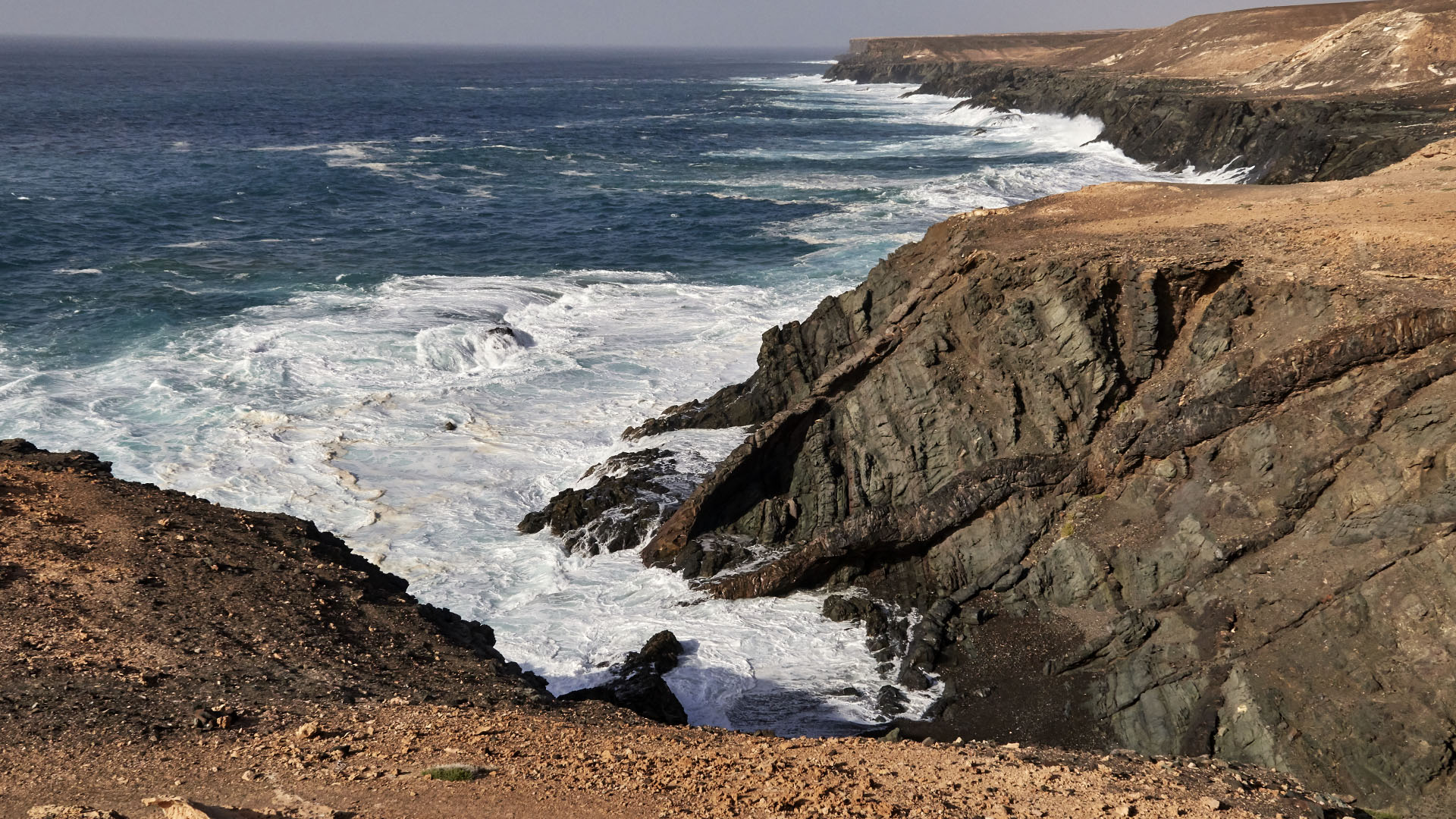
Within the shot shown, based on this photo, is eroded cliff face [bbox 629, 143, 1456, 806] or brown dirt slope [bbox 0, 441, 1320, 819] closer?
brown dirt slope [bbox 0, 441, 1320, 819]

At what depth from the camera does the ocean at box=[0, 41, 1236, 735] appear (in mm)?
19031

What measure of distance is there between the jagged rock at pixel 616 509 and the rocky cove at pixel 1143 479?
7.7 inches

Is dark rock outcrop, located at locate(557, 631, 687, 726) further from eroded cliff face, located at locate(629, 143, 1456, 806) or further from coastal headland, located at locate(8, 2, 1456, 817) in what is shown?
eroded cliff face, located at locate(629, 143, 1456, 806)

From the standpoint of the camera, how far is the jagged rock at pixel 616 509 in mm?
20703

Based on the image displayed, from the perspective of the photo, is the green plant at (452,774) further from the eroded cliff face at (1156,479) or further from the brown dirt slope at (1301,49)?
the brown dirt slope at (1301,49)

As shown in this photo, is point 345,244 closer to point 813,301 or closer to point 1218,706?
point 813,301

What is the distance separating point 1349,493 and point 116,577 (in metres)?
15.8

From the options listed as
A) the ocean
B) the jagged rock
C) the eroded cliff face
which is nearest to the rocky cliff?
the ocean

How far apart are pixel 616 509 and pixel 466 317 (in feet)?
48.1

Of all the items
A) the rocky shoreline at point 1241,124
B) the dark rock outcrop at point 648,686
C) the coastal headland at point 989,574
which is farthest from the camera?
the rocky shoreline at point 1241,124

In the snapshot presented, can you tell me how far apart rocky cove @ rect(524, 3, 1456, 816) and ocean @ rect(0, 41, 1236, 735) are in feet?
6.19

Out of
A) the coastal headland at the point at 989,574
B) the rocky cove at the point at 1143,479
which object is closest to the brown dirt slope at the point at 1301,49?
the rocky cove at the point at 1143,479

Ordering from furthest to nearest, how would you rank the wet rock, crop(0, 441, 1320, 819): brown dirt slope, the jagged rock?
1. the jagged rock
2. the wet rock
3. crop(0, 441, 1320, 819): brown dirt slope

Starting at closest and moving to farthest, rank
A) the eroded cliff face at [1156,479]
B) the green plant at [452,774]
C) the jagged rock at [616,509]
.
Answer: the green plant at [452,774] < the eroded cliff face at [1156,479] < the jagged rock at [616,509]
